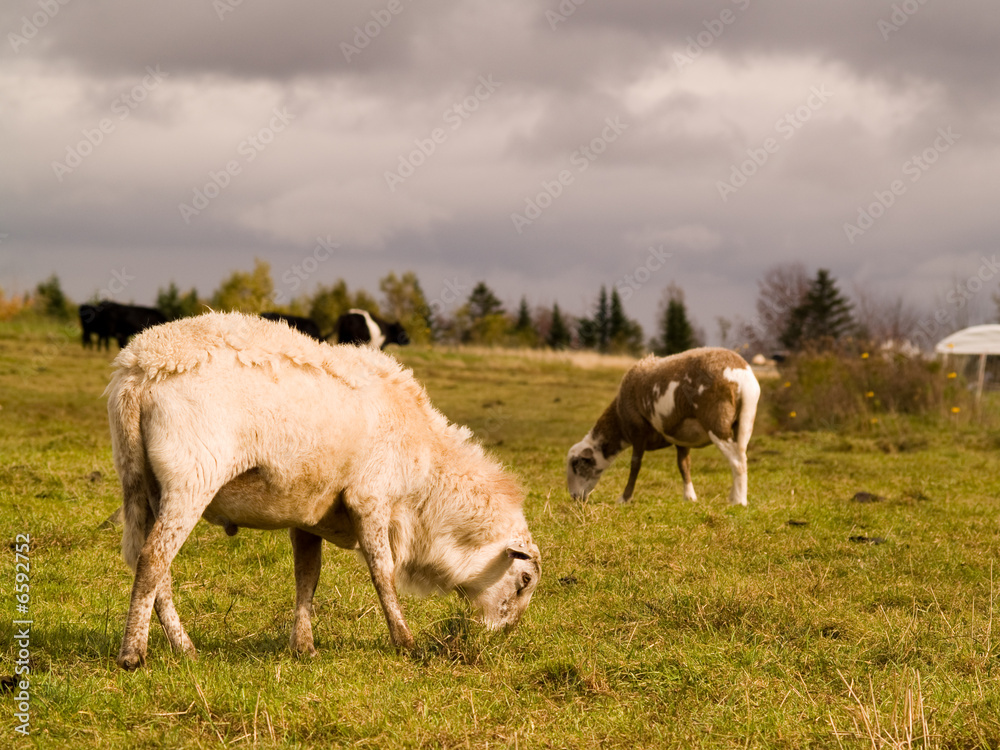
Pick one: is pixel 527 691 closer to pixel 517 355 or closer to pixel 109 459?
pixel 109 459

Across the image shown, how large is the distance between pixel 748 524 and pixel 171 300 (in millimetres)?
69293

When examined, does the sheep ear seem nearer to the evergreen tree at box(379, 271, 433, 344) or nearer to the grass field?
the grass field

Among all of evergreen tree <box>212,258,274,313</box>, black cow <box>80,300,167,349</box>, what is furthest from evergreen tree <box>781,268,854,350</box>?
black cow <box>80,300,167,349</box>

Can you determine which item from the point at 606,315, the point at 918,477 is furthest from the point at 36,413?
the point at 606,315

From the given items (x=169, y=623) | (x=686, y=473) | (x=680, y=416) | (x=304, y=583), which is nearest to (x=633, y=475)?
(x=686, y=473)

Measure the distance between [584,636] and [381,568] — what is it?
1.34m

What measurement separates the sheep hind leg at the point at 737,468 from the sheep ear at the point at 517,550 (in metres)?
5.32

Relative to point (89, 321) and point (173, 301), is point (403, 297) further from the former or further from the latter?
point (89, 321)

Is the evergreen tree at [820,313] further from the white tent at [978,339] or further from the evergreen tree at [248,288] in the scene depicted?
the evergreen tree at [248,288]

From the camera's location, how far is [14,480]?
8.91 meters

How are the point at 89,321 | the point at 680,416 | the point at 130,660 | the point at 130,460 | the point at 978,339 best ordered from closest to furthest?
1. the point at 130,660
2. the point at 130,460
3. the point at 680,416
4. the point at 89,321
5. the point at 978,339

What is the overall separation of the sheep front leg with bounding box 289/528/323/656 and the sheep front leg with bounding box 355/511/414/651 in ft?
1.63

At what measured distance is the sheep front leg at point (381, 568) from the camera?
4785mm

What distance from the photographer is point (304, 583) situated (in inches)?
203
